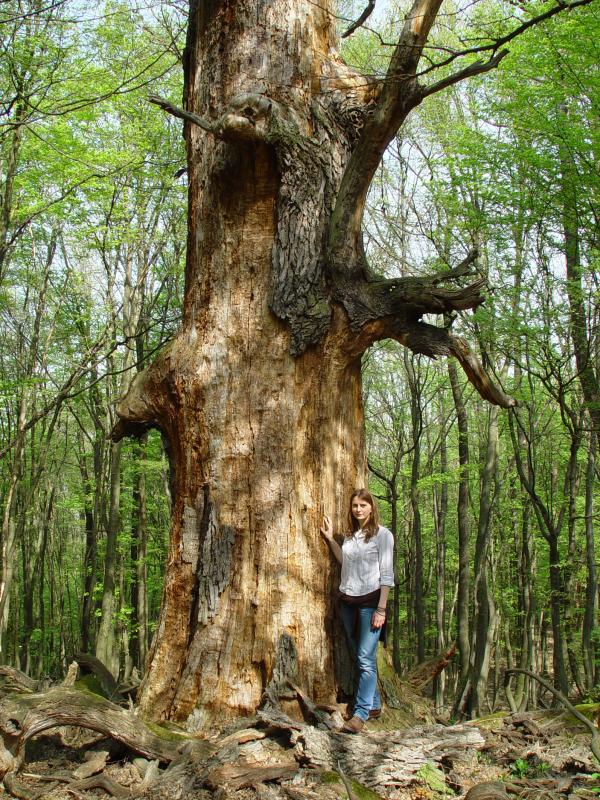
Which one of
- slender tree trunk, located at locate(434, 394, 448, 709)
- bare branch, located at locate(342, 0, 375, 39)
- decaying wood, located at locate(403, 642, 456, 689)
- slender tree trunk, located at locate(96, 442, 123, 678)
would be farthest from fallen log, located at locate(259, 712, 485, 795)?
slender tree trunk, located at locate(434, 394, 448, 709)

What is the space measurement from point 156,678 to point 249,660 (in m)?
0.66

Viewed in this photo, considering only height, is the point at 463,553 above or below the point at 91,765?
above

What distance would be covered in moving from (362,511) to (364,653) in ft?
2.89

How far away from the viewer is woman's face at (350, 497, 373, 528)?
415 centimetres

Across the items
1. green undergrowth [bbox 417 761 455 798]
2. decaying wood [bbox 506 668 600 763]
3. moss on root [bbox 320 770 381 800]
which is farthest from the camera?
green undergrowth [bbox 417 761 455 798]

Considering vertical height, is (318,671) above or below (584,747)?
above

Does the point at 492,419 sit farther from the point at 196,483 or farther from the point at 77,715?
the point at 77,715

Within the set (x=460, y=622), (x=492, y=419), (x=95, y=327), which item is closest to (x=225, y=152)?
(x=492, y=419)

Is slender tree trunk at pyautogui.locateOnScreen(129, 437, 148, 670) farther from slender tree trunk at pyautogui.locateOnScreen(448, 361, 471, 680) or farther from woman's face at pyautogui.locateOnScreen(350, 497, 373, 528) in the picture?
woman's face at pyautogui.locateOnScreen(350, 497, 373, 528)

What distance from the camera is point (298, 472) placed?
4055 millimetres

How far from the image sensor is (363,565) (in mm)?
4051

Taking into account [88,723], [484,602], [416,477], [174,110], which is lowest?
[484,602]

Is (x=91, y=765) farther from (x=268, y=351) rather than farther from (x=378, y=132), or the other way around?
(x=378, y=132)

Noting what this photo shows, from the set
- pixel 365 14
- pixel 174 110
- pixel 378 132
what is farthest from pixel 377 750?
pixel 365 14
